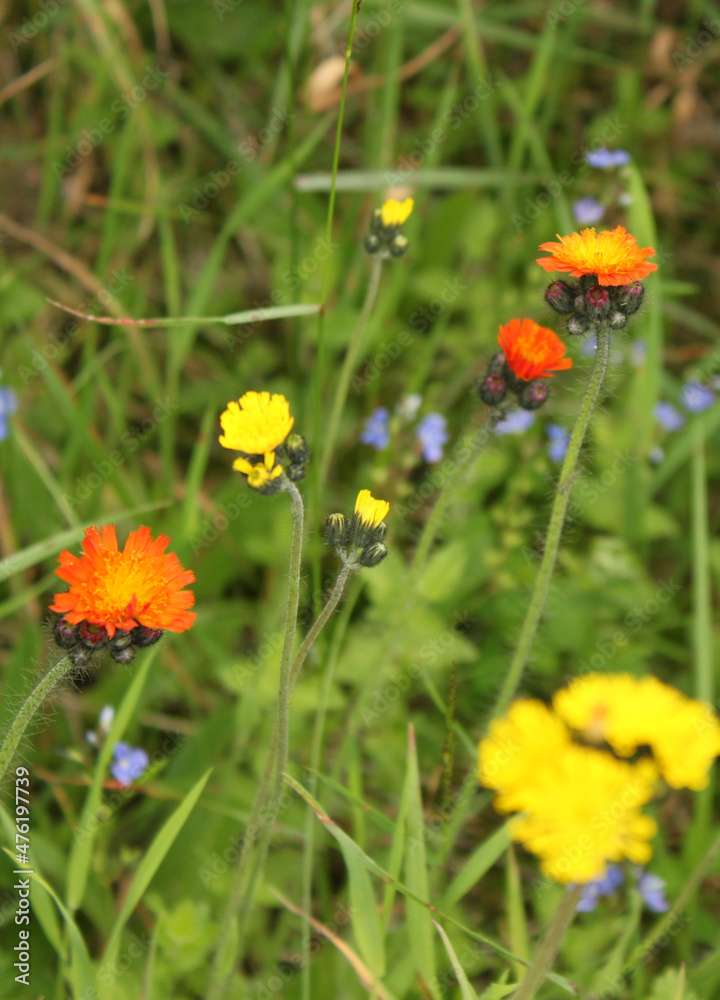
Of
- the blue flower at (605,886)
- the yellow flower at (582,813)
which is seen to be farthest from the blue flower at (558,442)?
the yellow flower at (582,813)

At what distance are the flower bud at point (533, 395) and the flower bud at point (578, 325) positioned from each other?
232mm

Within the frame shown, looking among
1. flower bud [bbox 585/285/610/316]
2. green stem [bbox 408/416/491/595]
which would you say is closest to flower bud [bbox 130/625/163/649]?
green stem [bbox 408/416/491/595]

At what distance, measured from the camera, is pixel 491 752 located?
1199 millimetres

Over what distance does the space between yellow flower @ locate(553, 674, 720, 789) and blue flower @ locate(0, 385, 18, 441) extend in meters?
2.49

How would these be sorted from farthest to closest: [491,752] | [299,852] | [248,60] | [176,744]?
[248,60], [176,744], [299,852], [491,752]

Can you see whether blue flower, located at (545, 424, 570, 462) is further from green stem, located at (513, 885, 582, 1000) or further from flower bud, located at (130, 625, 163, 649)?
green stem, located at (513, 885, 582, 1000)

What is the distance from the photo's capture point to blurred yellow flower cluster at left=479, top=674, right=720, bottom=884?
42.6 inches

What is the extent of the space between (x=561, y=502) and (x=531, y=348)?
361 millimetres

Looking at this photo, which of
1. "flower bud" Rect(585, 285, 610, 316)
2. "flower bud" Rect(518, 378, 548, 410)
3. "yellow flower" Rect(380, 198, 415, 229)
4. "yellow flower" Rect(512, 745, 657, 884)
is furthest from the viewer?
"yellow flower" Rect(380, 198, 415, 229)

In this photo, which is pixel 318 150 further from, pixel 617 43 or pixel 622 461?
pixel 622 461

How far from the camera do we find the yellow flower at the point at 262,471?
1.58 m

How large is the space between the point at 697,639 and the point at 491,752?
171 centimetres

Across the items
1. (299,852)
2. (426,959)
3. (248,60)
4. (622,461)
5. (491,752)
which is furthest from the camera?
(248,60)

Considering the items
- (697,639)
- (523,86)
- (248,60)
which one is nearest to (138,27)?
(248,60)
